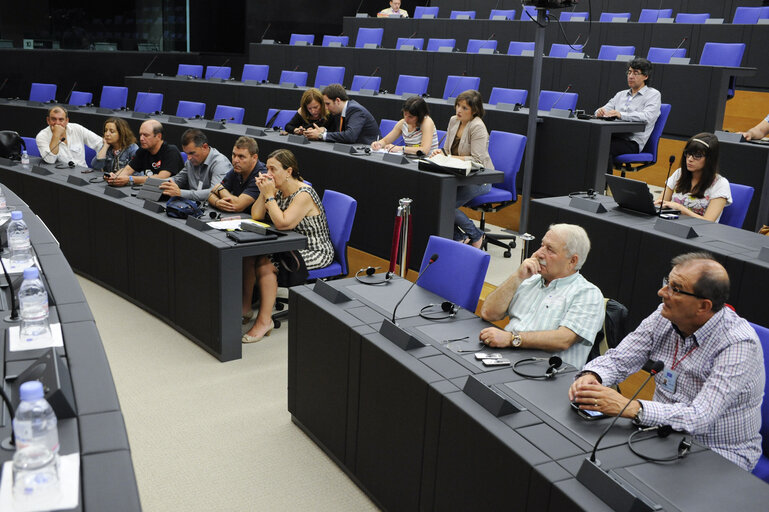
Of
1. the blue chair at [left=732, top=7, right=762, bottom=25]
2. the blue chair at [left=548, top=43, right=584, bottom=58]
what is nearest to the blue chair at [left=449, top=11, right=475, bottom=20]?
the blue chair at [left=548, top=43, right=584, bottom=58]

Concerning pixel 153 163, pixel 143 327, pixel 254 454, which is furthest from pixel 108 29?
pixel 254 454

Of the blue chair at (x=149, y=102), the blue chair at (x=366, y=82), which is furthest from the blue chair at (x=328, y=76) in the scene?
the blue chair at (x=149, y=102)

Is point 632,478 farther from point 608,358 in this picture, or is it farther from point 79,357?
point 79,357

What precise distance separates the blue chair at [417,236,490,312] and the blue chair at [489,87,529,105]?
410cm

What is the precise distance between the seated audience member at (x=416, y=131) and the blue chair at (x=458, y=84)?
2.14m

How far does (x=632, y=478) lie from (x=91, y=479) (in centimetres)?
122

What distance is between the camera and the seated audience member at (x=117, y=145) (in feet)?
18.2

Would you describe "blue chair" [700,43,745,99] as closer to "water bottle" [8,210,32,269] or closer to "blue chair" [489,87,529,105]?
"blue chair" [489,87,529,105]

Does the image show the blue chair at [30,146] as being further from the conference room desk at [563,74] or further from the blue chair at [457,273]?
the blue chair at [457,273]

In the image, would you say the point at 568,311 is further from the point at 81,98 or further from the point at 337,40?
the point at 337,40

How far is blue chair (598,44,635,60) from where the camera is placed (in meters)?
8.00

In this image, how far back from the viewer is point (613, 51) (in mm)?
8102

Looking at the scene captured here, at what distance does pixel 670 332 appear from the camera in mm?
2291

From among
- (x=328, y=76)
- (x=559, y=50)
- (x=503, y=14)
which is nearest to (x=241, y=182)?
(x=328, y=76)
